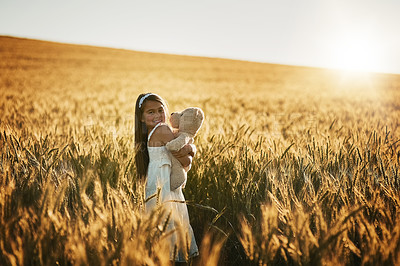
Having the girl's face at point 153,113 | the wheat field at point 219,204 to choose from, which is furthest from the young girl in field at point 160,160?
the wheat field at point 219,204

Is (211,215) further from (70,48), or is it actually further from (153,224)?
(70,48)

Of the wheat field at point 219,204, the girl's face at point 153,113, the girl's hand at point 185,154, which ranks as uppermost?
the girl's face at point 153,113

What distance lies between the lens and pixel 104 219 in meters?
0.88

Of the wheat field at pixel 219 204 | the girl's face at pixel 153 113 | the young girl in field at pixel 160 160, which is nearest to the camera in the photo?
the wheat field at pixel 219 204

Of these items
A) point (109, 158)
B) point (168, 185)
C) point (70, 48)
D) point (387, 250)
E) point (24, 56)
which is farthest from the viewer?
point (70, 48)

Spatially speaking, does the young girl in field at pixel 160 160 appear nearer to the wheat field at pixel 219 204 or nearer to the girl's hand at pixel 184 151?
the girl's hand at pixel 184 151

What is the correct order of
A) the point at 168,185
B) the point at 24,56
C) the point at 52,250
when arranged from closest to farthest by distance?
the point at 52,250, the point at 168,185, the point at 24,56

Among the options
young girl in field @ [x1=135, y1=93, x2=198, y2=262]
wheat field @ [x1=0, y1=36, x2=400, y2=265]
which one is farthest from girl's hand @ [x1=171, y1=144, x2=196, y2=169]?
wheat field @ [x1=0, y1=36, x2=400, y2=265]

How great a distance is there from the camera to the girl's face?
1.64m

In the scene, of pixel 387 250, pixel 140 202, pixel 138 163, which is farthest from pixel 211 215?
pixel 387 250

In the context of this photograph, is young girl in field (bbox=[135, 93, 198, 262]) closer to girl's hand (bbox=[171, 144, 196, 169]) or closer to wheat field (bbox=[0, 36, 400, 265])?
Answer: girl's hand (bbox=[171, 144, 196, 169])

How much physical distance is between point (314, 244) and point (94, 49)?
1284 inches

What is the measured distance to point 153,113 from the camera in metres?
1.64

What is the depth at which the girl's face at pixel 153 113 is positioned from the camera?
164 centimetres
